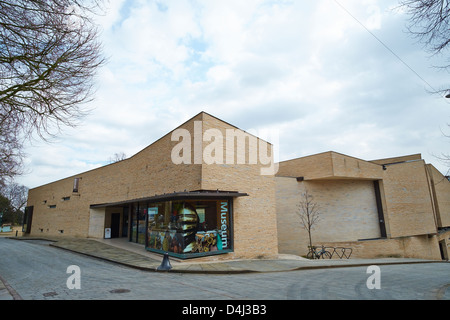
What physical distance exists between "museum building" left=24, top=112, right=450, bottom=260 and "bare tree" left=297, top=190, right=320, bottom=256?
408mm

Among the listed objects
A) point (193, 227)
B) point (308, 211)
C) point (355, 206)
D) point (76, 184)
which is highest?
point (76, 184)

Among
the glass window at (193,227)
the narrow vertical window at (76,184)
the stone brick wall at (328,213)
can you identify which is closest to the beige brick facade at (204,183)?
the glass window at (193,227)

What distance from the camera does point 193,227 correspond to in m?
12.0

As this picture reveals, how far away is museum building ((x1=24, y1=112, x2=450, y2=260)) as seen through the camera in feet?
42.0

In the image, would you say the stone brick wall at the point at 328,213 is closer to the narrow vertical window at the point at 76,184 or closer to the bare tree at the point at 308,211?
the bare tree at the point at 308,211

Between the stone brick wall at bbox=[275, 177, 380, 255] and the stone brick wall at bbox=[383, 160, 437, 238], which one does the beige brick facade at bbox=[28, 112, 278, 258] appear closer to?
the stone brick wall at bbox=[275, 177, 380, 255]

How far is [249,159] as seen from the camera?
49.5 feet
